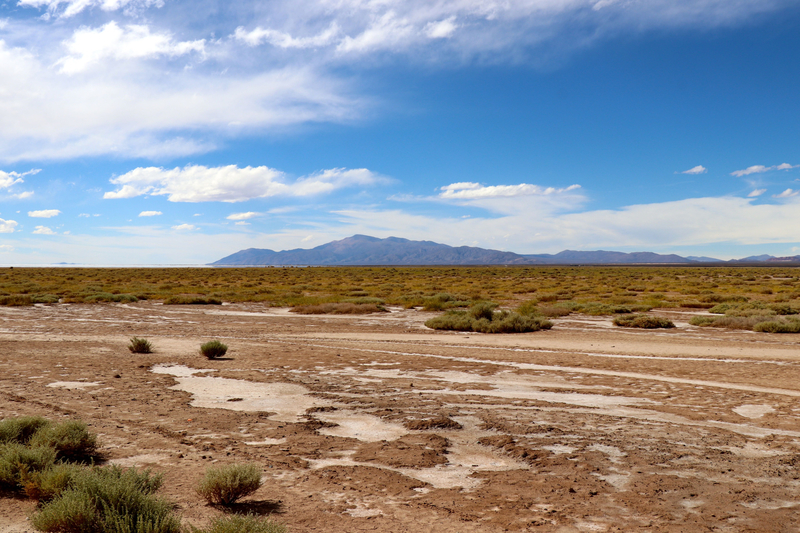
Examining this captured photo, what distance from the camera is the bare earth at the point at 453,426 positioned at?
17.1ft

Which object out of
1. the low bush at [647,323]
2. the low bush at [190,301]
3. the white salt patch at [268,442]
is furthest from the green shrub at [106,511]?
the low bush at [190,301]

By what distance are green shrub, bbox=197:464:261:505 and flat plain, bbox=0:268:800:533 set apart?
0.22 m

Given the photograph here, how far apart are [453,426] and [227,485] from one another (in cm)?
388

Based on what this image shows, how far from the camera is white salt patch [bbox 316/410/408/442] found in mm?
7613

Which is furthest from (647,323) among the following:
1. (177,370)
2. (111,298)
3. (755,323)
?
(111,298)

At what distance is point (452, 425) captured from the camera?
317 inches

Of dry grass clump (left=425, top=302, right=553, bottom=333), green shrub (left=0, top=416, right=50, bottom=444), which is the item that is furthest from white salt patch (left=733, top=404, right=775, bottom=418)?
dry grass clump (left=425, top=302, right=553, bottom=333)

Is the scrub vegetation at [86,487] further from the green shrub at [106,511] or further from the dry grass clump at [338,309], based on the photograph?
the dry grass clump at [338,309]

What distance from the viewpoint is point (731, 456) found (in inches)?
260

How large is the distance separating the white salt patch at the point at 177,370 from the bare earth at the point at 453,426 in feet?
0.24

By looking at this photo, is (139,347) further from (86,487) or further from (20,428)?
(86,487)

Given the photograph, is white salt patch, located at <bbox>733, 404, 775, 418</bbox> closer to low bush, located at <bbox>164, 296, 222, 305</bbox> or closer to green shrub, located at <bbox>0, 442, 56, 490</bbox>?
green shrub, located at <bbox>0, 442, 56, 490</bbox>

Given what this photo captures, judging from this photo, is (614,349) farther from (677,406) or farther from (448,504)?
(448,504)

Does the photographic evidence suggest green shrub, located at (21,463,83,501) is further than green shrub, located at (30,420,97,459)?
No
